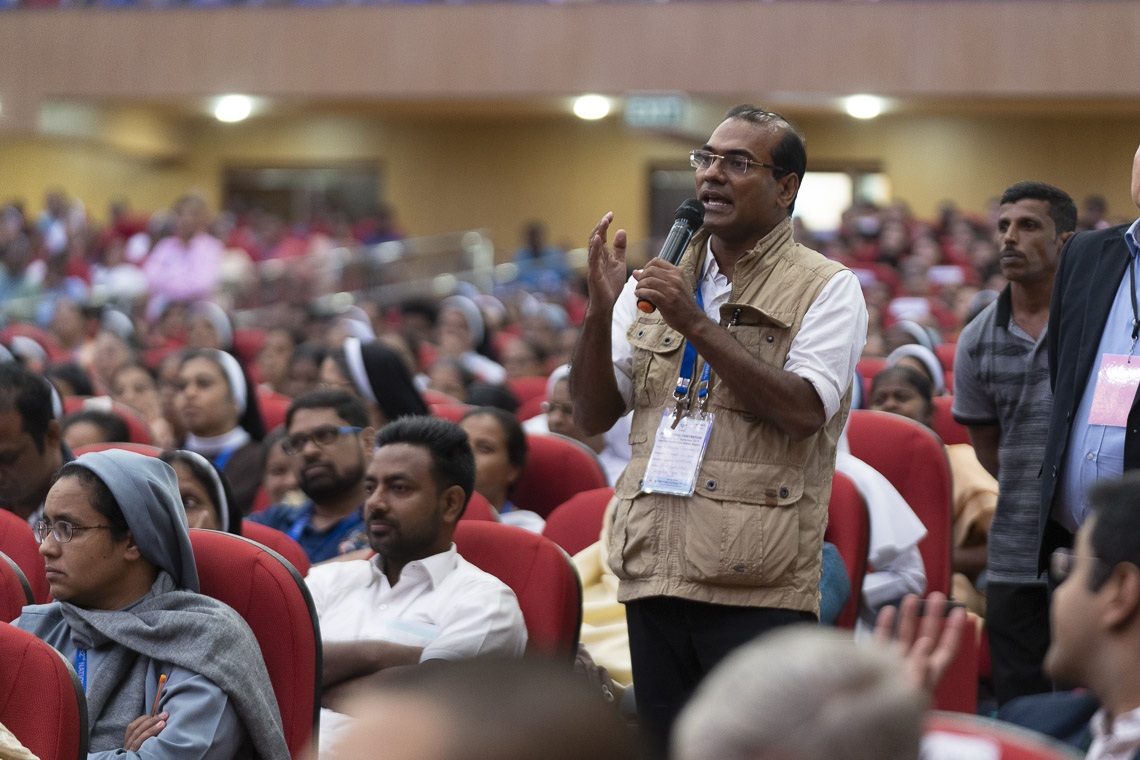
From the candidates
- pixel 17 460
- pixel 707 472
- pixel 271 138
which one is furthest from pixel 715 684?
pixel 271 138

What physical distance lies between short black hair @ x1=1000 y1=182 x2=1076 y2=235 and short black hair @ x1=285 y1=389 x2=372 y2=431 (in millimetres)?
1902

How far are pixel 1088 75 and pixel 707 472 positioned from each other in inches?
509

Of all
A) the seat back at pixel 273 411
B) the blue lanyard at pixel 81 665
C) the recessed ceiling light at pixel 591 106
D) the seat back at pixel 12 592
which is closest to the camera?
the blue lanyard at pixel 81 665

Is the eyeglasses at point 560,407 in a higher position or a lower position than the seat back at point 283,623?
higher

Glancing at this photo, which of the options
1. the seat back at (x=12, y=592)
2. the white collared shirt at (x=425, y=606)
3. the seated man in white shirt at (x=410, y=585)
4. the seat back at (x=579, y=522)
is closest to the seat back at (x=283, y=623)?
the seated man in white shirt at (x=410, y=585)

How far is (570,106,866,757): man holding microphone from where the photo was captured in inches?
96.3

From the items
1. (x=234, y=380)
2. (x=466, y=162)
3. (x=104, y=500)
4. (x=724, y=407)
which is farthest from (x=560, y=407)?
(x=466, y=162)

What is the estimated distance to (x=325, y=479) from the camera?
4.15 metres

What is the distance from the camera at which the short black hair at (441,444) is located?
3404mm

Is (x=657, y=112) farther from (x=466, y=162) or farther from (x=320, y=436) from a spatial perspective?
(x=320, y=436)

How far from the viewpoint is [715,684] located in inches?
41.1

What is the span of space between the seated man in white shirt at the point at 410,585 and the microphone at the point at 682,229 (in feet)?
2.99

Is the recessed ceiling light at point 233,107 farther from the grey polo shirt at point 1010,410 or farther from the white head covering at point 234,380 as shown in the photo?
the grey polo shirt at point 1010,410

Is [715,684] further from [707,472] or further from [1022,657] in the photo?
[1022,657]
